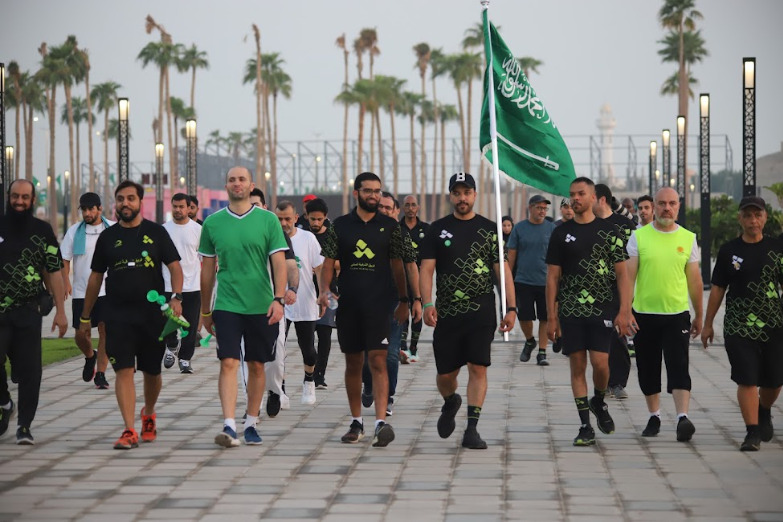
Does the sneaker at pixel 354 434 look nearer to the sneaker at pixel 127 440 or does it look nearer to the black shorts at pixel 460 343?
the black shorts at pixel 460 343

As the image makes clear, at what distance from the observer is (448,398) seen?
32.6 ft

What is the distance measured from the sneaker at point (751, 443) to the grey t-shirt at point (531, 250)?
23.0 ft

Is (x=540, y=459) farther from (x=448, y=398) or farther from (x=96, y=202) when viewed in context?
(x=96, y=202)

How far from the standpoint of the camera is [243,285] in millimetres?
9836

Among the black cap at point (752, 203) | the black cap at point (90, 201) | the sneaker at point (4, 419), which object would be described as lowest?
the sneaker at point (4, 419)

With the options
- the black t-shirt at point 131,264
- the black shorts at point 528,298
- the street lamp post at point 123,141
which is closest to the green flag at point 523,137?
the black t-shirt at point 131,264

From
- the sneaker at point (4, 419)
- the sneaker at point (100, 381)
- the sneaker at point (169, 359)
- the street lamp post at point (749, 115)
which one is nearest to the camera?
the sneaker at point (4, 419)

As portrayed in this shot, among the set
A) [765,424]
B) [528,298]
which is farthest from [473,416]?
[528,298]

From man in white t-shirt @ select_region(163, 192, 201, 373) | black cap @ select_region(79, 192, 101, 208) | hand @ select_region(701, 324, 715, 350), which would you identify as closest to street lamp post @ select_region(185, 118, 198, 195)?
man in white t-shirt @ select_region(163, 192, 201, 373)

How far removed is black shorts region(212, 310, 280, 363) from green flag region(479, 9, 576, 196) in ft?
9.28

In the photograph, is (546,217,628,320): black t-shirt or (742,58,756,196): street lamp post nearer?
(546,217,628,320): black t-shirt

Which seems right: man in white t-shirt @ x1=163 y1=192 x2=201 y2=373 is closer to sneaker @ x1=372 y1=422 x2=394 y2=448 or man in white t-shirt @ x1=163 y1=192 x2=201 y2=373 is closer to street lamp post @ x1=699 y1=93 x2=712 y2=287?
sneaker @ x1=372 y1=422 x2=394 y2=448

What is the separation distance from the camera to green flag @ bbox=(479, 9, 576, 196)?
1169cm

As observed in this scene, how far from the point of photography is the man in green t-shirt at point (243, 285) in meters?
9.81
